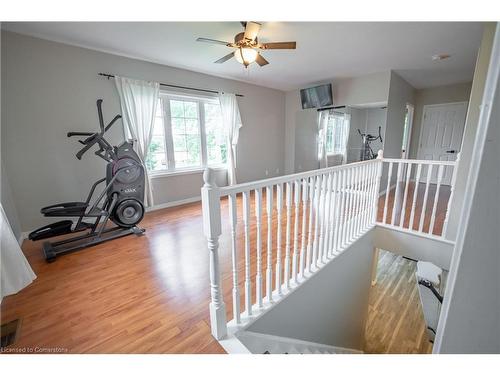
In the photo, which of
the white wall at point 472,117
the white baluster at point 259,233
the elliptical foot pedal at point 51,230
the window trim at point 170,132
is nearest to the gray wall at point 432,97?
the white wall at point 472,117

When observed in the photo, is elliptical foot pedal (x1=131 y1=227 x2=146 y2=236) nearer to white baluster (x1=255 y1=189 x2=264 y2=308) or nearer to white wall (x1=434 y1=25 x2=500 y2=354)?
white baluster (x1=255 y1=189 x2=264 y2=308)

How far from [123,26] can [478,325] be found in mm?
3377

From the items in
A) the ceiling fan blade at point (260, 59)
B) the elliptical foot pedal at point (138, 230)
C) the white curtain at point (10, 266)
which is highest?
the ceiling fan blade at point (260, 59)

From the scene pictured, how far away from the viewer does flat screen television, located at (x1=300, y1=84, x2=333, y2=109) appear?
468cm

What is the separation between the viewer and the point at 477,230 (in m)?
0.40

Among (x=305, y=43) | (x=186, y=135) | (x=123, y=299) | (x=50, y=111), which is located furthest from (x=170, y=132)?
(x=123, y=299)

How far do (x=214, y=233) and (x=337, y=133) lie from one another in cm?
455

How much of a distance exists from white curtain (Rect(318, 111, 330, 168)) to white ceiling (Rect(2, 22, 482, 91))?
102 cm

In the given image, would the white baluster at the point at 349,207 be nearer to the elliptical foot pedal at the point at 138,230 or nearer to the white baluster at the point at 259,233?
the white baluster at the point at 259,233

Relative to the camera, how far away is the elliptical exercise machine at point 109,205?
2.53 m

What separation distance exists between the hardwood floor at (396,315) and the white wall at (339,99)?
10.5ft

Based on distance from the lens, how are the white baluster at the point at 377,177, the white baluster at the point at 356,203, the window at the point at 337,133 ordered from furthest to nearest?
the window at the point at 337,133, the white baluster at the point at 377,177, the white baluster at the point at 356,203

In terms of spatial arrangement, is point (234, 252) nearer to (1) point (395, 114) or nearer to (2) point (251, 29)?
(2) point (251, 29)

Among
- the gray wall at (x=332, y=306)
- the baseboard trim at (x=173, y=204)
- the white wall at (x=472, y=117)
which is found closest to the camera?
the gray wall at (x=332, y=306)
